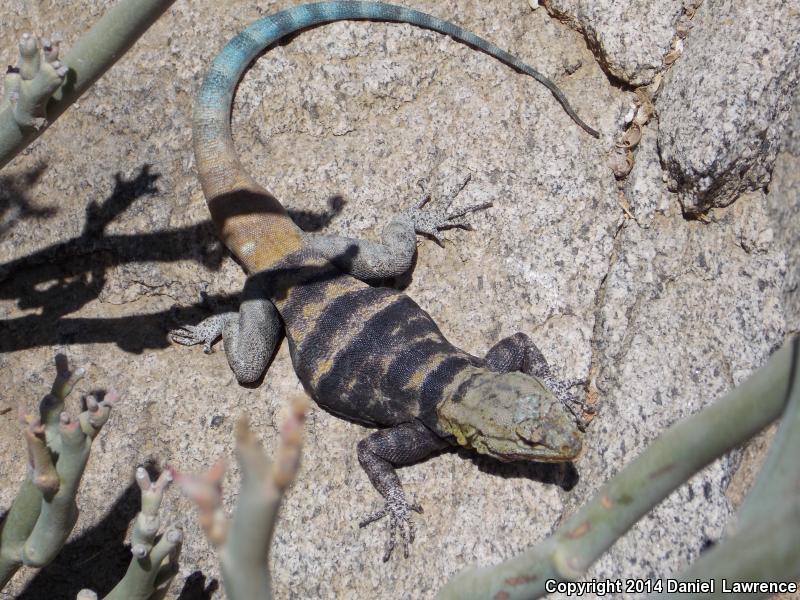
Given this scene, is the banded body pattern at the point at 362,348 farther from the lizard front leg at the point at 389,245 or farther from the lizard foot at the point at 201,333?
the lizard foot at the point at 201,333

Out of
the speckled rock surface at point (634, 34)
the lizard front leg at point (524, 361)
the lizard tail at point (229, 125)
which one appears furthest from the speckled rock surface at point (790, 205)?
the lizard front leg at point (524, 361)

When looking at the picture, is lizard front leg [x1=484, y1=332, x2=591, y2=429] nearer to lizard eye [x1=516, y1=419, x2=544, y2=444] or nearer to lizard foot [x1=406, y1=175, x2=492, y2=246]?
lizard eye [x1=516, y1=419, x2=544, y2=444]

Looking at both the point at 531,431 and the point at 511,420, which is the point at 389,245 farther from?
the point at 531,431

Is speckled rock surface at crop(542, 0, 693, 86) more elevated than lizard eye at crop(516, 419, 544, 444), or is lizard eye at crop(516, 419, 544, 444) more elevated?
speckled rock surface at crop(542, 0, 693, 86)

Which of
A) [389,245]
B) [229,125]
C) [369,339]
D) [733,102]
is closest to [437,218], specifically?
[389,245]

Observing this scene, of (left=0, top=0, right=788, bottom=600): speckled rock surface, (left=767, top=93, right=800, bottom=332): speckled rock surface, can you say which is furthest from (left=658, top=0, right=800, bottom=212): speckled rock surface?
(left=0, top=0, right=788, bottom=600): speckled rock surface

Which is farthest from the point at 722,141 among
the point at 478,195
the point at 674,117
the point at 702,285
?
the point at 478,195
